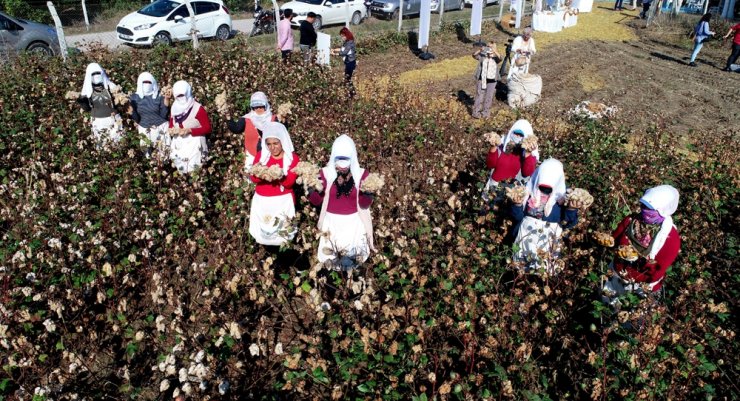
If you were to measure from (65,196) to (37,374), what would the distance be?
2589mm

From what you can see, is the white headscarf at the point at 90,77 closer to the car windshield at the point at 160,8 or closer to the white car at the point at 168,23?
the white car at the point at 168,23

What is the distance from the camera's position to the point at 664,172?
7309 millimetres

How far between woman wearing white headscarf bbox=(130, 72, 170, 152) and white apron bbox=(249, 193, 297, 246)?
261 centimetres

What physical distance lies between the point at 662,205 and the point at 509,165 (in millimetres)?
2011

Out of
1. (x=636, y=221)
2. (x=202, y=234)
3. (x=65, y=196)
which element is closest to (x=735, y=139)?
(x=636, y=221)

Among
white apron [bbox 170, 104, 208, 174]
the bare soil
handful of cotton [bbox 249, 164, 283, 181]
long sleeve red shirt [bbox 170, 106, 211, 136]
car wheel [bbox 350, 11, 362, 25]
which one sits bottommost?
the bare soil

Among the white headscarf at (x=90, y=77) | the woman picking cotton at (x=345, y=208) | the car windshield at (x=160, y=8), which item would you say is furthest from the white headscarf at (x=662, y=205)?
the car windshield at (x=160, y=8)

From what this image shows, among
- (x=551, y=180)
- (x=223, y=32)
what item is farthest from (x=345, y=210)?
(x=223, y=32)

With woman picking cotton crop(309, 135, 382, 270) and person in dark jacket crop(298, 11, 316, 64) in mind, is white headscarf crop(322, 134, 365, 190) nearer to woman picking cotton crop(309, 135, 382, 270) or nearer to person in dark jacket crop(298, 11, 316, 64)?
woman picking cotton crop(309, 135, 382, 270)

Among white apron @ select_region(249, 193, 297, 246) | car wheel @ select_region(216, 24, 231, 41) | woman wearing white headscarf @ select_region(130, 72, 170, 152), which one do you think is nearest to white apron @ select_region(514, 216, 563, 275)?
white apron @ select_region(249, 193, 297, 246)

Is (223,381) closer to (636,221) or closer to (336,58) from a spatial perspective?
(636,221)

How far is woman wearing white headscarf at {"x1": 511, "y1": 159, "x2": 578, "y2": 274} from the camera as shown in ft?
15.3

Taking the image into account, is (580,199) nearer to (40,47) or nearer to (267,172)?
(267,172)

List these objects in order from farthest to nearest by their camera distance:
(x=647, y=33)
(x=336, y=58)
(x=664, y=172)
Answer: (x=647, y=33) → (x=336, y=58) → (x=664, y=172)
